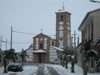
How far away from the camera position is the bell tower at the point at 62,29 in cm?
8138

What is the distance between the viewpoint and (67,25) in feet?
270

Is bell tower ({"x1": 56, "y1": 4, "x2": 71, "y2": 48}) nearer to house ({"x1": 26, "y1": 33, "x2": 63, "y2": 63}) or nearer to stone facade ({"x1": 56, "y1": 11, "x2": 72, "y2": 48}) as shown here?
stone facade ({"x1": 56, "y1": 11, "x2": 72, "y2": 48})

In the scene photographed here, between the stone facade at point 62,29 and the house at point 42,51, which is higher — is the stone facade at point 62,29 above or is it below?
above

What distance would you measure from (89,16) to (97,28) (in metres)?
1.68

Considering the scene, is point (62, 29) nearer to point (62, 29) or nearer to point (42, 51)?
point (62, 29)

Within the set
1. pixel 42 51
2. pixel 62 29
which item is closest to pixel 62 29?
pixel 62 29

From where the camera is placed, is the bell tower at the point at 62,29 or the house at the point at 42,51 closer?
the house at the point at 42,51

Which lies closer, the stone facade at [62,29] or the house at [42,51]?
the house at [42,51]

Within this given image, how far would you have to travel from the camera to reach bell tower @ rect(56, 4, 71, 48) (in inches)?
3204

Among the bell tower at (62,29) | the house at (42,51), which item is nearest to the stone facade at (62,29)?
the bell tower at (62,29)

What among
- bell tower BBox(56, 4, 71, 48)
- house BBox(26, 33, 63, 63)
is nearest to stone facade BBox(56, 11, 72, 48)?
bell tower BBox(56, 4, 71, 48)

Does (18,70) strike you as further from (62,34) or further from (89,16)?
(62,34)

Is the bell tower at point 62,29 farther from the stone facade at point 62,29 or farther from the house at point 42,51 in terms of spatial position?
the house at point 42,51

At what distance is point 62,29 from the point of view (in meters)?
81.7
